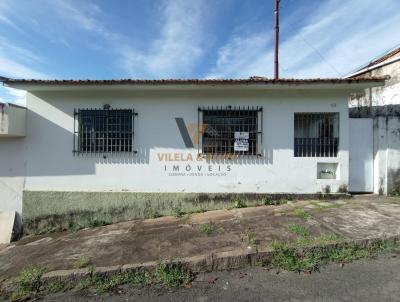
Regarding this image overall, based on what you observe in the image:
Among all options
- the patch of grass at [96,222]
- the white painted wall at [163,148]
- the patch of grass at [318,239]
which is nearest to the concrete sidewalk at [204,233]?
the patch of grass at [318,239]

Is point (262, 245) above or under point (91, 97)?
under

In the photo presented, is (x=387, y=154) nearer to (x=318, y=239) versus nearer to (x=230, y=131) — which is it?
(x=230, y=131)

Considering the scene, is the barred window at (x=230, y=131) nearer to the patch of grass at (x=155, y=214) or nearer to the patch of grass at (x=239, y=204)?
A: the patch of grass at (x=239, y=204)

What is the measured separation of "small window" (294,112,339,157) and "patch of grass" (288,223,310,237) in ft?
8.44

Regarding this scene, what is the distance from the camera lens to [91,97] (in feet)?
23.5

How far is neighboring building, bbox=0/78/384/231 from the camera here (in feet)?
22.9

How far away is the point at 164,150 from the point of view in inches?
279

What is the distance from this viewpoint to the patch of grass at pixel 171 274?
3.44 metres

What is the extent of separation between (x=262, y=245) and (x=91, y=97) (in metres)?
5.27

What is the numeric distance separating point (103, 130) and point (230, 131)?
3003 mm

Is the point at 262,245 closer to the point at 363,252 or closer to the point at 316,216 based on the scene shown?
the point at 363,252

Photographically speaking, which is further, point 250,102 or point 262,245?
point 250,102

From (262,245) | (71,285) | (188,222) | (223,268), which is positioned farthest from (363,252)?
(71,285)

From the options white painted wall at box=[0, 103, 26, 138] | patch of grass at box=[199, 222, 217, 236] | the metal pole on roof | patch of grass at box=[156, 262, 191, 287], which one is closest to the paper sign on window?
patch of grass at box=[199, 222, 217, 236]
